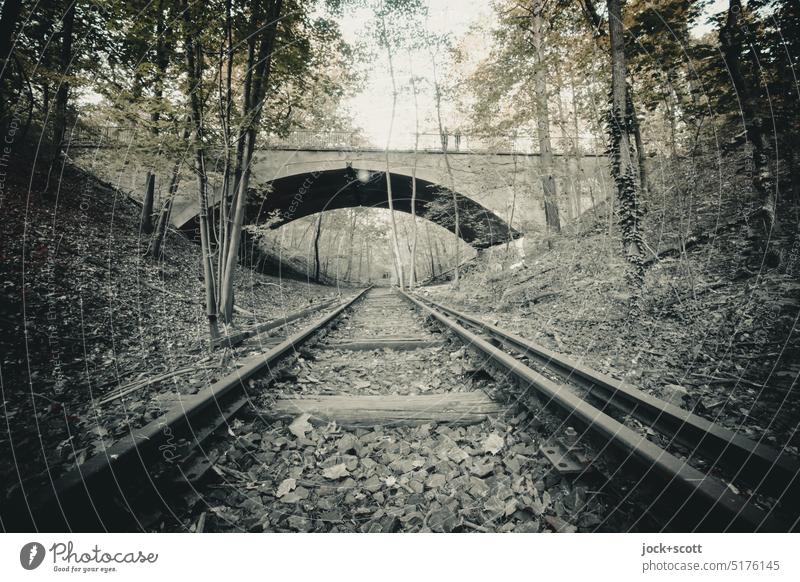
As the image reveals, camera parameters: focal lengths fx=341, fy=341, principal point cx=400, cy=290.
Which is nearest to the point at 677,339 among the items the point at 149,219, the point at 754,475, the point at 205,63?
the point at 754,475

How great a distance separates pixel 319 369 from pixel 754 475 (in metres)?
3.07

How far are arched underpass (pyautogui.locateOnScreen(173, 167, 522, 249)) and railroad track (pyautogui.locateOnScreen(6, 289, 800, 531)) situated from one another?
47.8 feet

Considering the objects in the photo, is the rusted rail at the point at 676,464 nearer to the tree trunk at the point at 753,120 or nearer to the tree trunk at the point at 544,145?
the tree trunk at the point at 753,120

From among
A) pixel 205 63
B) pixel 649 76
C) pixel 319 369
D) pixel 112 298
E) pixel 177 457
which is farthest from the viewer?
pixel 649 76

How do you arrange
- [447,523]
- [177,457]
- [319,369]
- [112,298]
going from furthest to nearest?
[112,298], [319,369], [177,457], [447,523]

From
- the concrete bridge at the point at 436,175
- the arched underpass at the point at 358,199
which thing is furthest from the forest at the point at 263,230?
the arched underpass at the point at 358,199

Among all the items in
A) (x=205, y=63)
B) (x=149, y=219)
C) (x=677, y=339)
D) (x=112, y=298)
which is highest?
(x=205, y=63)

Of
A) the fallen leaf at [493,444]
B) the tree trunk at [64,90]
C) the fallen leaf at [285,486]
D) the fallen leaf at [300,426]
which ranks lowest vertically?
the fallen leaf at [493,444]

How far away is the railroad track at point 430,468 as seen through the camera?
1.18 metres

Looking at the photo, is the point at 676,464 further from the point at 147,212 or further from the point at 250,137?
the point at 147,212

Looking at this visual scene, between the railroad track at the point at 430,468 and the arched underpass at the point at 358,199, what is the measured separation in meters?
14.6

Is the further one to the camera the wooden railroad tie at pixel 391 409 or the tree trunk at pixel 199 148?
the tree trunk at pixel 199 148
